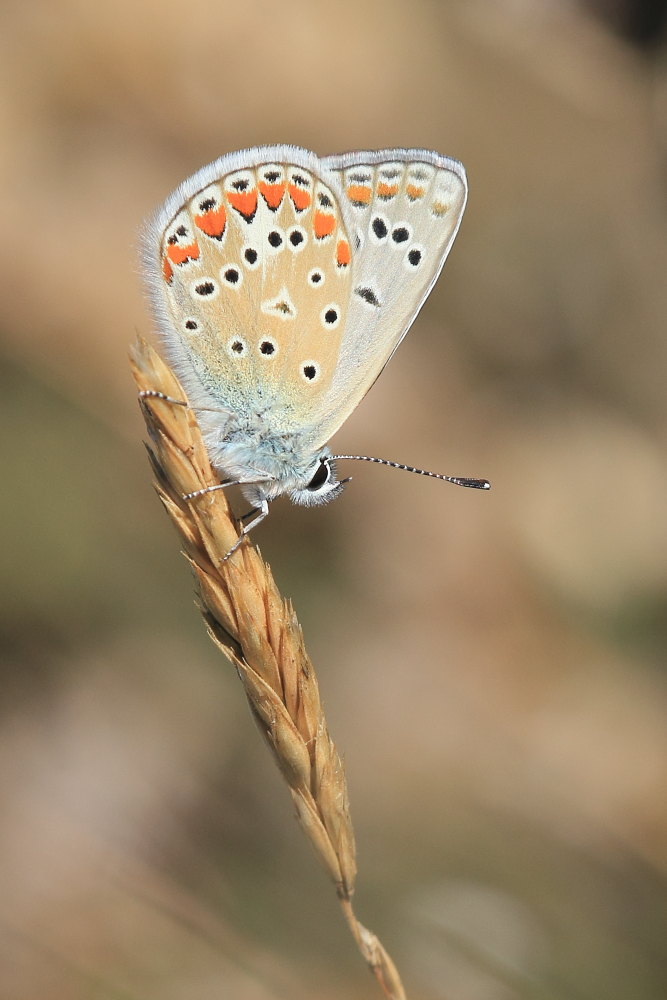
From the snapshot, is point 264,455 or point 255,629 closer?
point 255,629

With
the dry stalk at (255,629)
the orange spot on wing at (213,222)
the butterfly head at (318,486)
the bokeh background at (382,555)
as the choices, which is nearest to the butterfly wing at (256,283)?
the orange spot on wing at (213,222)

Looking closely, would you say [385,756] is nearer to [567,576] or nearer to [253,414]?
[567,576]

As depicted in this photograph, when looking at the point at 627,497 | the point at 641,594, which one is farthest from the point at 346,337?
the point at 627,497

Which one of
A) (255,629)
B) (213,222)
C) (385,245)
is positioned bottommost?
(255,629)

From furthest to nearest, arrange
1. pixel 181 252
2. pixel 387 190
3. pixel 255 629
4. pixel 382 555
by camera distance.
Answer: pixel 382 555
pixel 387 190
pixel 181 252
pixel 255 629

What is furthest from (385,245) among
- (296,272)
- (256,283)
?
(256,283)

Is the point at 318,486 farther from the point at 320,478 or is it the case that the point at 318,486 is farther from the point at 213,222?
the point at 213,222
